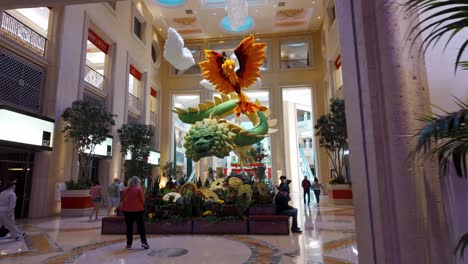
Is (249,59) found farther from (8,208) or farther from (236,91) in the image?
(8,208)

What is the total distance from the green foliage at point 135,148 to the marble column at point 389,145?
501 inches

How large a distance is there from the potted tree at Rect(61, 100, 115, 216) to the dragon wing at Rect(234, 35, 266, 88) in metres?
4.82

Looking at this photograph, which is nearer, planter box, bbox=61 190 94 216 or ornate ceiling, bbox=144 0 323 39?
planter box, bbox=61 190 94 216

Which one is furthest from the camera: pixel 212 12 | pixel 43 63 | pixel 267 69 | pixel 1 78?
pixel 267 69

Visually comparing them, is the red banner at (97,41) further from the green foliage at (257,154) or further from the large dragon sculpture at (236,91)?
the green foliage at (257,154)

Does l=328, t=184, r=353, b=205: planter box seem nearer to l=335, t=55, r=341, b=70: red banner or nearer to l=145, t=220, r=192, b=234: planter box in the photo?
l=335, t=55, r=341, b=70: red banner

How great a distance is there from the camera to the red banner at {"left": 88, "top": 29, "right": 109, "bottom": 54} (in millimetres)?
12697

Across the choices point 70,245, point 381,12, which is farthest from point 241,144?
point 381,12

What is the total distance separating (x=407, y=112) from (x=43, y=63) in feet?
35.5

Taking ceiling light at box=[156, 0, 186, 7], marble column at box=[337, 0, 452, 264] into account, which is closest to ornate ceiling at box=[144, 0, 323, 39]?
ceiling light at box=[156, 0, 186, 7]

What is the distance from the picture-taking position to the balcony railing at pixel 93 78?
12.6m

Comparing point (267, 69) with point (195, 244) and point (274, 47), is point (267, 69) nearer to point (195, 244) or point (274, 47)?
point (274, 47)

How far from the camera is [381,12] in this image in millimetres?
1796

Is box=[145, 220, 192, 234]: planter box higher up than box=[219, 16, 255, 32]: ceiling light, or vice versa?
box=[219, 16, 255, 32]: ceiling light
